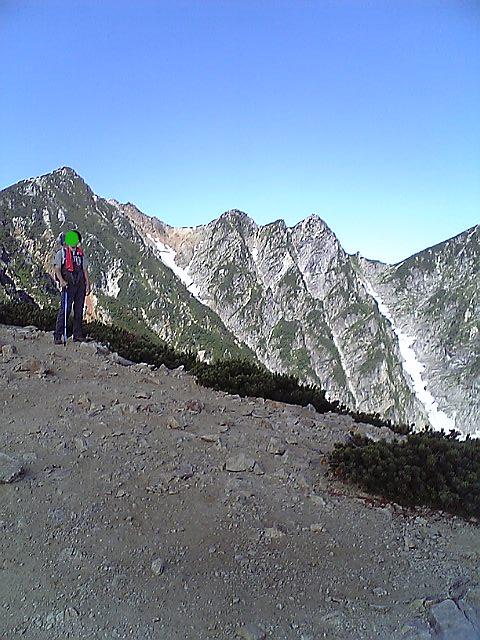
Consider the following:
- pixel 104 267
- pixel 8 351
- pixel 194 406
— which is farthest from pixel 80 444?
pixel 104 267

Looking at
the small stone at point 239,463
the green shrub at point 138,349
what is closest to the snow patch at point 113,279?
the green shrub at point 138,349

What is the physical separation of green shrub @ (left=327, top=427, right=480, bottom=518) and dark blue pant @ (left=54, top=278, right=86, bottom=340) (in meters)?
7.63

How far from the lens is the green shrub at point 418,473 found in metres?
5.99

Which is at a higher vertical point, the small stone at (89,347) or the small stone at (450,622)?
the small stone at (89,347)

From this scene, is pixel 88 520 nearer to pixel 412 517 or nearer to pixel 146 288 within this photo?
pixel 412 517

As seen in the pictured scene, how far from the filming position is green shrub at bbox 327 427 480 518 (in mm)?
5988

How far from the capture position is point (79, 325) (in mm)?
12570

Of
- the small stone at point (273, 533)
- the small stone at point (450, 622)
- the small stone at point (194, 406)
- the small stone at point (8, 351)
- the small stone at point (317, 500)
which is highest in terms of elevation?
the small stone at point (8, 351)

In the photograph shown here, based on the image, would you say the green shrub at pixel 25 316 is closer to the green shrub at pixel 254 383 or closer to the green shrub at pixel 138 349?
the green shrub at pixel 138 349

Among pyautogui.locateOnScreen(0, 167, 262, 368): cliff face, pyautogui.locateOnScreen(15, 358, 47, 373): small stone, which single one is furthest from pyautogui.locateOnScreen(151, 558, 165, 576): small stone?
pyautogui.locateOnScreen(0, 167, 262, 368): cliff face

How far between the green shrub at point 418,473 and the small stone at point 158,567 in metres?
2.97

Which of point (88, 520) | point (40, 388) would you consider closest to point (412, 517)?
point (88, 520)

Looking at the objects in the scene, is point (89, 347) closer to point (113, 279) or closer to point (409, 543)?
point (409, 543)

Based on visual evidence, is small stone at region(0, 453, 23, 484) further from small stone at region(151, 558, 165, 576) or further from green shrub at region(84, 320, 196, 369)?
green shrub at region(84, 320, 196, 369)
